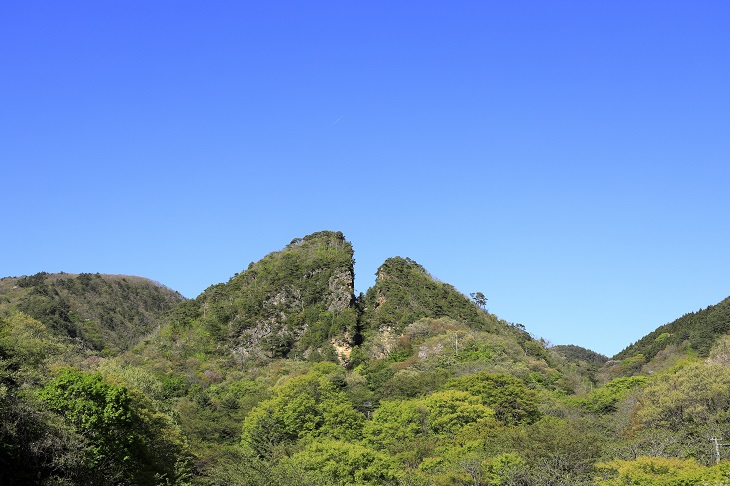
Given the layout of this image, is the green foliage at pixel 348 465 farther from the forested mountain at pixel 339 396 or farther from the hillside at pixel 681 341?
the hillside at pixel 681 341

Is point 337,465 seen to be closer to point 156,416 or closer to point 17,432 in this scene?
point 156,416

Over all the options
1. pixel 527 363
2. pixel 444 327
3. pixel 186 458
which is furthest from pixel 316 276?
pixel 186 458

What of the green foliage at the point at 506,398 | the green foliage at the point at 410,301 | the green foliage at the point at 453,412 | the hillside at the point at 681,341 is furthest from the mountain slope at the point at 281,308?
the hillside at the point at 681,341

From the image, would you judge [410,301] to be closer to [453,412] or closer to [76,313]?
[453,412]

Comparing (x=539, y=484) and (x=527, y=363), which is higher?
(x=527, y=363)

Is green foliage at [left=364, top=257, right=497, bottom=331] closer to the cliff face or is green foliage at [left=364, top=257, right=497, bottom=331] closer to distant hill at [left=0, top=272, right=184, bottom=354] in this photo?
the cliff face

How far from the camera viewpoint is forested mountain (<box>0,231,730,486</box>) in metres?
46.7

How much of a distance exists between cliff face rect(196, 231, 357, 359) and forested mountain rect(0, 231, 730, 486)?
0.33 metres

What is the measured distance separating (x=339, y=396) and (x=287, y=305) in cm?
→ 5196

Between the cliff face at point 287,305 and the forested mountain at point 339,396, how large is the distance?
1.08ft

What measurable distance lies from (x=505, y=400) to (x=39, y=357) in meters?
43.2

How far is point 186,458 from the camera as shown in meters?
62.2

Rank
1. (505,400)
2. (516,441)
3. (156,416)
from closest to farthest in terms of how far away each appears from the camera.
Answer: (156,416), (516,441), (505,400)

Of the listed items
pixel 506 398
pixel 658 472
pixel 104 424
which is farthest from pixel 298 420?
pixel 658 472
